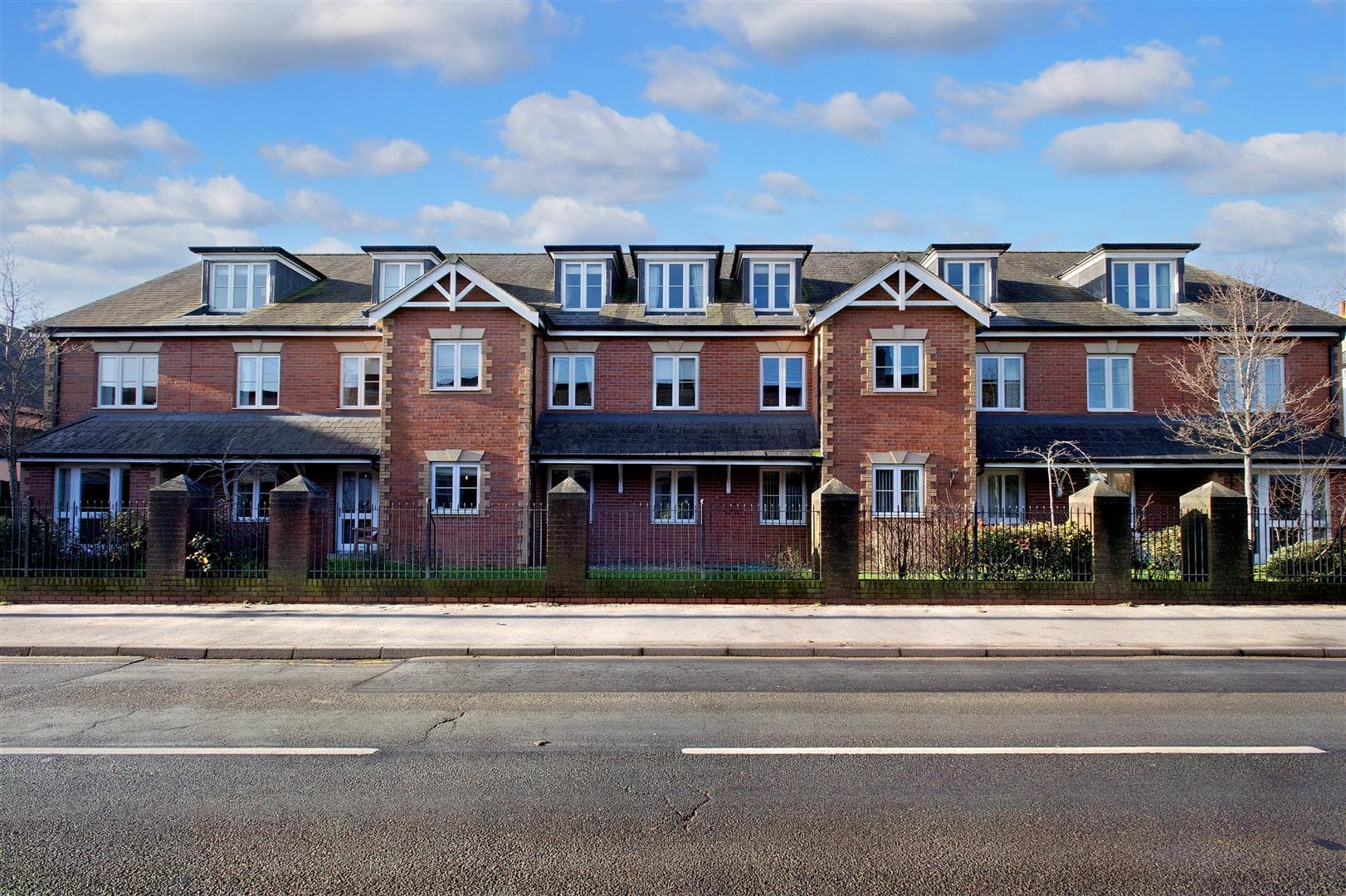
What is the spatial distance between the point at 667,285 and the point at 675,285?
23 centimetres

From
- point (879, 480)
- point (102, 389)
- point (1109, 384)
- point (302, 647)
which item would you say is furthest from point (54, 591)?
point (1109, 384)

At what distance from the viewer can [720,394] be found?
2717 centimetres

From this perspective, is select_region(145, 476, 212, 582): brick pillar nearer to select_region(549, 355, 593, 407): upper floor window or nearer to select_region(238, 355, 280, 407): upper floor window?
select_region(238, 355, 280, 407): upper floor window

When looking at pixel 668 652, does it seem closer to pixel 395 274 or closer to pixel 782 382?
pixel 782 382

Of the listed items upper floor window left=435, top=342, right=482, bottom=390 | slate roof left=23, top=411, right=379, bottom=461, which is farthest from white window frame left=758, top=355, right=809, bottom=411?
slate roof left=23, top=411, right=379, bottom=461

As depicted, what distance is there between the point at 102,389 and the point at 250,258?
5819 millimetres

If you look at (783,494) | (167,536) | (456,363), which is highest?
(456,363)

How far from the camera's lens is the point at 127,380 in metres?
28.0

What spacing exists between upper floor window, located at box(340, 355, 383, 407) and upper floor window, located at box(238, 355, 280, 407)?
6.44 ft

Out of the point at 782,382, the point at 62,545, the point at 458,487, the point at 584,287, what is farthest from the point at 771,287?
the point at 62,545

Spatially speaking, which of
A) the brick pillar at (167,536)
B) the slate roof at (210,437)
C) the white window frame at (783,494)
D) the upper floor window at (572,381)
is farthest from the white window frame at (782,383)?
the brick pillar at (167,536)

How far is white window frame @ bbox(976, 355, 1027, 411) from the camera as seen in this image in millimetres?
27062

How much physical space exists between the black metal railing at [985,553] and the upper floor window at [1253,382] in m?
9.41

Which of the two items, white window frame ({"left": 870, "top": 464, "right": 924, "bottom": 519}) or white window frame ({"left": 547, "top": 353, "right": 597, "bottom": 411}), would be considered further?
white window frame ({"left": 547, "top": 353, "right": 597, "bottom": 411})
